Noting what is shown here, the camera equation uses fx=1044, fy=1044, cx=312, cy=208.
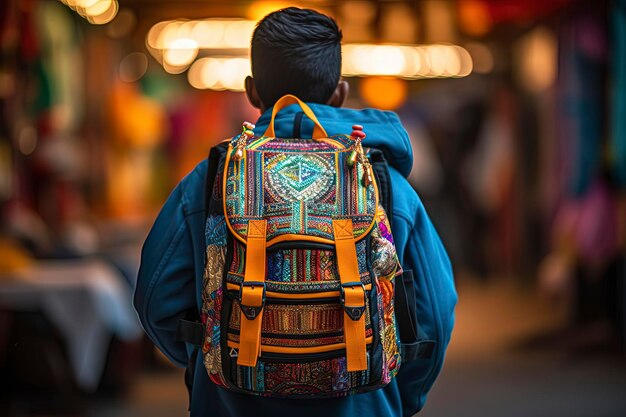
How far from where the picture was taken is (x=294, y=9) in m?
2.14

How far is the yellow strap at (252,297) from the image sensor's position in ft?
5.97

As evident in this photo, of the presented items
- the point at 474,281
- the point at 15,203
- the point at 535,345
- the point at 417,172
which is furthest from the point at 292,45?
the point at 474,281

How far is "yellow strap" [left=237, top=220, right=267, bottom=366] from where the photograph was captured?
1820mm

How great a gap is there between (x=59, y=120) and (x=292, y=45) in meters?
5.21

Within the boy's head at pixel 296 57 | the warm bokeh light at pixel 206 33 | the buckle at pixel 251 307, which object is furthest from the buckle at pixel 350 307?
the warm bokeh light at pixel 206 33

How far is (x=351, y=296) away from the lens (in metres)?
1.83

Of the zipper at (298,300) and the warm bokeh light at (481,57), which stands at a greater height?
the zipper at (298,300)

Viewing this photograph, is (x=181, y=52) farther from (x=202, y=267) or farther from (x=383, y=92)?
(x=202, y=267)

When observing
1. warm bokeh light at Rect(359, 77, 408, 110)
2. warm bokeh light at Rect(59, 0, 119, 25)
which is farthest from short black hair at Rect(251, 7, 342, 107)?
warm bokeh light at Rect(359, 77, 408, 110)

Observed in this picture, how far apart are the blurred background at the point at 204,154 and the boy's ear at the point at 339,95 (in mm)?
3304

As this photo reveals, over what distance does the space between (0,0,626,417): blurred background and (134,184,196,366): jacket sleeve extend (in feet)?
10.4

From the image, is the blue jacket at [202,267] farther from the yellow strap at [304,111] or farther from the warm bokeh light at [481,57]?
the warm bokeh light at [481,57]

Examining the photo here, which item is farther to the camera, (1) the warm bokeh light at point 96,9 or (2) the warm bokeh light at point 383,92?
(2) the warm bokeh light at point 383,92

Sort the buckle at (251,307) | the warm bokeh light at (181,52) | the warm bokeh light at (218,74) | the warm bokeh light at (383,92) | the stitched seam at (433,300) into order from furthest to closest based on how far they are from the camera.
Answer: the warm bokeh light at (218,74) → the warm bokeh light at (383,92) → the warm bokeh light at (181,52) → the stitched seam at (433,300) → the buckle at (251,307)
